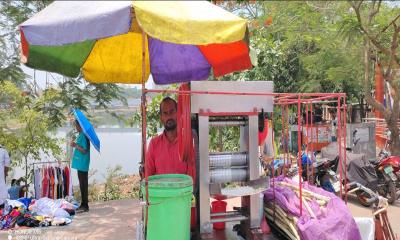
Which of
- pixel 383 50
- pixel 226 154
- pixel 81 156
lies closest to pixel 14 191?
pixel 81 156

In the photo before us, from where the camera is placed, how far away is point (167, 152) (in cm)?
397

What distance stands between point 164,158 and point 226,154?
24.9 inches

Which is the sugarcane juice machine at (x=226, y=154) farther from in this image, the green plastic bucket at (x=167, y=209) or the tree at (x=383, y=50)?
the tree at (x=383, y=50)

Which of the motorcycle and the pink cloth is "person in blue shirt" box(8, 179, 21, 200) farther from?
the motorcycle

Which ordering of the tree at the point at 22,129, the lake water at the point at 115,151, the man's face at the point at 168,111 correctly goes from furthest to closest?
the lake water at the point at 115,151 < the tree at the point at 22,129 < the man's face at the point at 168,111

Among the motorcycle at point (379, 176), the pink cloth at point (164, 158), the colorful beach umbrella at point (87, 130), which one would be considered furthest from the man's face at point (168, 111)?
the motorcycle at point (379, 176)

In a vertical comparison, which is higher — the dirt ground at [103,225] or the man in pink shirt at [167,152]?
the man in pink shirt at [167,152]

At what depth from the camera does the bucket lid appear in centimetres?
315

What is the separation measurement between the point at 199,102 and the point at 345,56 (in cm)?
1056

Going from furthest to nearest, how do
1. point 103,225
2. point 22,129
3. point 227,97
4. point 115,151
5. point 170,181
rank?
point 115,151
point 22,129
point 103,225
point 227,97
point 170,181

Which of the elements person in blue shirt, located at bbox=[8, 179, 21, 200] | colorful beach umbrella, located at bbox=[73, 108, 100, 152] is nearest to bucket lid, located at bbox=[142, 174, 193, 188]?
colorful beach umbrella, located at bbox=[73, 108, 100, 152]

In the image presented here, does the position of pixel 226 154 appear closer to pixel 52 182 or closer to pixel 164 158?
pixel 164 158

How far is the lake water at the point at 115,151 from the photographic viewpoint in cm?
932

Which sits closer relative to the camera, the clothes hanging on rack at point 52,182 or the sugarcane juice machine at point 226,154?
the sugarcane juice machine at point 226,154
